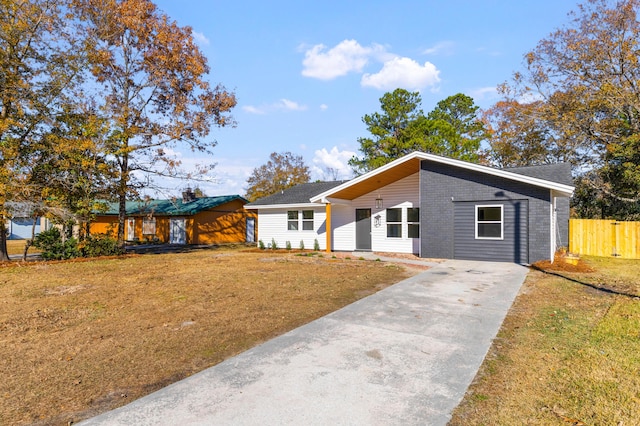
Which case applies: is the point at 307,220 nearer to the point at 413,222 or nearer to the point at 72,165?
the point at 413,222

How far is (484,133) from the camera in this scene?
3020cm

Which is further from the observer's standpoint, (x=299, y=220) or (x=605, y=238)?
(x=299, y=220)

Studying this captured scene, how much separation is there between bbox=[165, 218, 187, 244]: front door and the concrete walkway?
75.4ft

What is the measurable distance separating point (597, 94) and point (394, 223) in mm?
13412

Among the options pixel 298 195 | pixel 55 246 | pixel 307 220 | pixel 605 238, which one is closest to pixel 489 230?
pixel 605 238

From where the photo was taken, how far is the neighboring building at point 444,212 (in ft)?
39.4

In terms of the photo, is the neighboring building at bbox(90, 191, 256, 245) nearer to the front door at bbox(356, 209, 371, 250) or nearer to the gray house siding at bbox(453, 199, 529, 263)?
the front door at bbox(356, 209, 371, 250)

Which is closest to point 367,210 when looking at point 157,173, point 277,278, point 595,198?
point 277,278

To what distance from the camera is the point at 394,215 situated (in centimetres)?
1631

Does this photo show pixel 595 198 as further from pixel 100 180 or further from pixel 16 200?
pixel 16 200

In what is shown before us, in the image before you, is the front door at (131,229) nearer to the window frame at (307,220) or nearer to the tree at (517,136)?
the window frame at (307,220)

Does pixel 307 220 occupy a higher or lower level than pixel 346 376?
higher

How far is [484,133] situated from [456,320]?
93.5ft

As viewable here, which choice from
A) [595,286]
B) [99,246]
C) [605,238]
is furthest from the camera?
[99,246]
